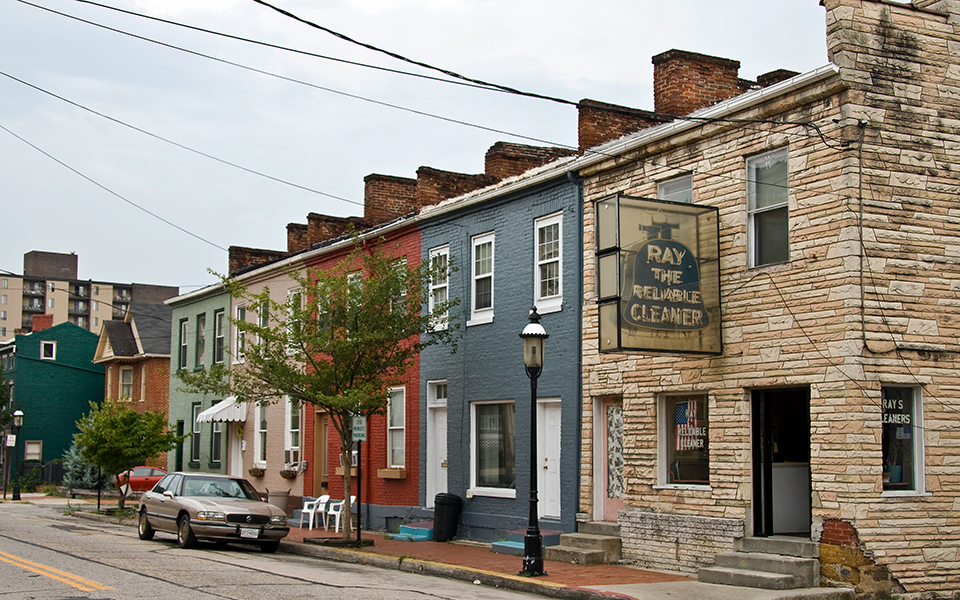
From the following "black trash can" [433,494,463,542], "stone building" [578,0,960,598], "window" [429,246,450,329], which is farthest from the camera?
"window" [429,246,450,329]

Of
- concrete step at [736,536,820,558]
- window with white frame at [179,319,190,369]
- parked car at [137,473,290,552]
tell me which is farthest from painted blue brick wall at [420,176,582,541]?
window with white frame at [179,319,190,369]

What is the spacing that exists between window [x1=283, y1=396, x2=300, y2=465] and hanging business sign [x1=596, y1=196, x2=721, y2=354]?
47.0ft

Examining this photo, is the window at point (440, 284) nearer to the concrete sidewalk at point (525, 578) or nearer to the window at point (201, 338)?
the concrete sidewalk at point (525, 578)

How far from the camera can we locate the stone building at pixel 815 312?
41.9 feet

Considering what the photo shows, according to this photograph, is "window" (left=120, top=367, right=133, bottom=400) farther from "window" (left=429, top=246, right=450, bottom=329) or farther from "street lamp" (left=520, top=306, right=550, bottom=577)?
"street lamp" (left=520, top=306, right=550, bottom=577)

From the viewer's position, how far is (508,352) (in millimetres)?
19469

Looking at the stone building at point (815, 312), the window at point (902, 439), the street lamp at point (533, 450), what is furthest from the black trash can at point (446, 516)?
the window at point (902, 439)

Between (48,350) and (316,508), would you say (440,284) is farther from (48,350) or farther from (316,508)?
(48,350)

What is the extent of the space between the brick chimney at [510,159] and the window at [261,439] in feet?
34.5

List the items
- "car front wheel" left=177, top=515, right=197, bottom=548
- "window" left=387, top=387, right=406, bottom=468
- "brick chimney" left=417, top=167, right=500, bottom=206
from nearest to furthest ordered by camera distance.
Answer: "car front wheel" left=177, top=515, right=197, bottom=548
"window" left=387, top=387, right=406, bottom=468
"brick chimney" left=417, top=167, right=500, bottom=206

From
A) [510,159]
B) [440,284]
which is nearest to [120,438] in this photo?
[440,284]

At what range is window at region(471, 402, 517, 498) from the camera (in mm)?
19453

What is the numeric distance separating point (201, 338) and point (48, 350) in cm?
2663

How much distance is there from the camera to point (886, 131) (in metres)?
13.2
